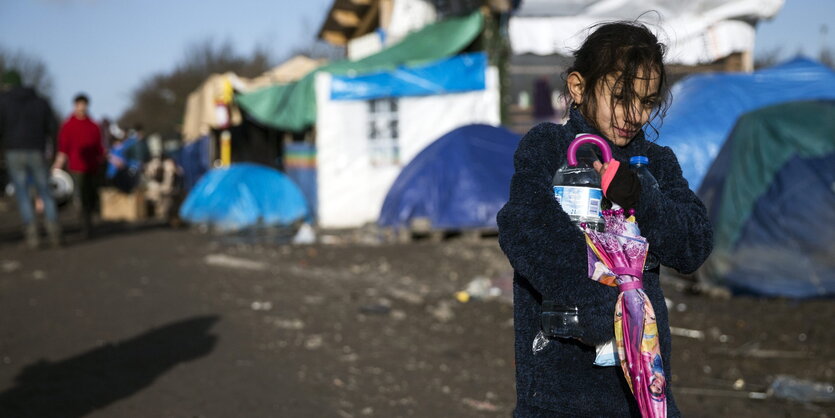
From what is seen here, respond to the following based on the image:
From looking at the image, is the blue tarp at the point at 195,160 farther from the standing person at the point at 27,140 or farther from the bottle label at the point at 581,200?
the bottle label at the point at 581,200

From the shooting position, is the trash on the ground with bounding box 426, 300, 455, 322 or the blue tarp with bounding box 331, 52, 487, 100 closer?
the trash on the ground with bounding box 426, 300, 455, 322

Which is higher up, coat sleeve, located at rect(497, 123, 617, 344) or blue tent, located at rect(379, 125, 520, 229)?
coat sleeve, located at rect(497, 123, 617, 344)

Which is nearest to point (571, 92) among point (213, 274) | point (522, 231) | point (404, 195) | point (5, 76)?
point (522, 231)

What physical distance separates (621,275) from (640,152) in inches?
15.4

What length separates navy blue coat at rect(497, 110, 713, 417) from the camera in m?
1.88

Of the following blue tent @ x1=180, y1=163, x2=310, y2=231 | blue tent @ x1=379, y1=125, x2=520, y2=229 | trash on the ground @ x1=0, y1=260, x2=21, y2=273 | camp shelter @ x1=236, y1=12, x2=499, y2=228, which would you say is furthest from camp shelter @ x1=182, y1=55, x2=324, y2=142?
trash on the ground @ x1=0, y1=260, x2=21, y2=273

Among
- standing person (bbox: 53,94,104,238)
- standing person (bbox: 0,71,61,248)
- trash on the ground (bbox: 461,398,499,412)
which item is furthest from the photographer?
standing person (bbox: 53,94,104,238)

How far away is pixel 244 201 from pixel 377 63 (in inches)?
129

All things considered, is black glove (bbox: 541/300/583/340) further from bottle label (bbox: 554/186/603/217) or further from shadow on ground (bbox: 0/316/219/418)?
shadow on ground (bbox: 0/316/219/418)

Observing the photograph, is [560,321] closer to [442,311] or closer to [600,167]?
[600,167]

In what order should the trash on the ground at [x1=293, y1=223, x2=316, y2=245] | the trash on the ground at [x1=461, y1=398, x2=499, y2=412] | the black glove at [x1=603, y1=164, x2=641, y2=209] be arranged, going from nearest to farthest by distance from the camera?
1. the black glove at [x1=603, y1=164, x2=641, y2=209]
2. the trash on the ground at [x1=461, y1=398, x2=499, y2=412]
3. the trash on the ground at [x1=293, y1=223, x2=316, y2=245]

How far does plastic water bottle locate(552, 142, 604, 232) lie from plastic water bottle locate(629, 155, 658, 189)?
3.6 inches

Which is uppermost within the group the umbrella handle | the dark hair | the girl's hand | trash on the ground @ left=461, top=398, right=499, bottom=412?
the dark hair

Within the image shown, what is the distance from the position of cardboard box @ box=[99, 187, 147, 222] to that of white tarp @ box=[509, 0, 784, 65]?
853 cm
